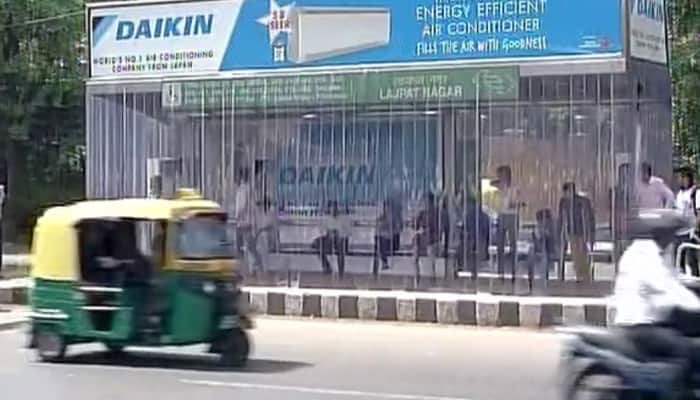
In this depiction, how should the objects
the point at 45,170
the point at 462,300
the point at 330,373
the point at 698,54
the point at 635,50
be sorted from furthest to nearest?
the point at 45,170 < the point at 698,54 < the point at 635,50 < the point at 462,300 < the point at 330,373

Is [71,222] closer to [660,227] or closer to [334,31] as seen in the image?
[660,227]

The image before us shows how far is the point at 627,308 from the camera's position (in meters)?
9.11

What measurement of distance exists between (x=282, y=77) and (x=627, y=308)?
12.6 metres

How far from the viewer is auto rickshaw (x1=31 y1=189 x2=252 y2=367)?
1355 centimetres

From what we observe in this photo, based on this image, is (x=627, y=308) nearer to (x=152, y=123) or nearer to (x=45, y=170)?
(x=152, y=123)

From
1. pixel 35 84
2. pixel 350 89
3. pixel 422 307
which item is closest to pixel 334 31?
pixel 350 89

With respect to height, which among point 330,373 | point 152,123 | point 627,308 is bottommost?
point 330,373

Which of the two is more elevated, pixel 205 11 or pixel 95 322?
pixel 205 11

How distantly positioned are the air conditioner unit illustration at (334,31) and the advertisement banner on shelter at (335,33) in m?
0.01

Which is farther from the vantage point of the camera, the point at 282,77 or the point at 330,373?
the point at 282,77

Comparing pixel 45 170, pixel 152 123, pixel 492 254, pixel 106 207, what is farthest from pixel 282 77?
pixel 45 170

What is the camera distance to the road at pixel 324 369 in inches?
476

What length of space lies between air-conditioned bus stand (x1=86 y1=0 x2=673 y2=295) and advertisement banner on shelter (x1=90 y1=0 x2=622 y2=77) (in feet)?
0.08

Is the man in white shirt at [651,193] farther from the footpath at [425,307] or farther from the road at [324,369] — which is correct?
the road at [324,369]
